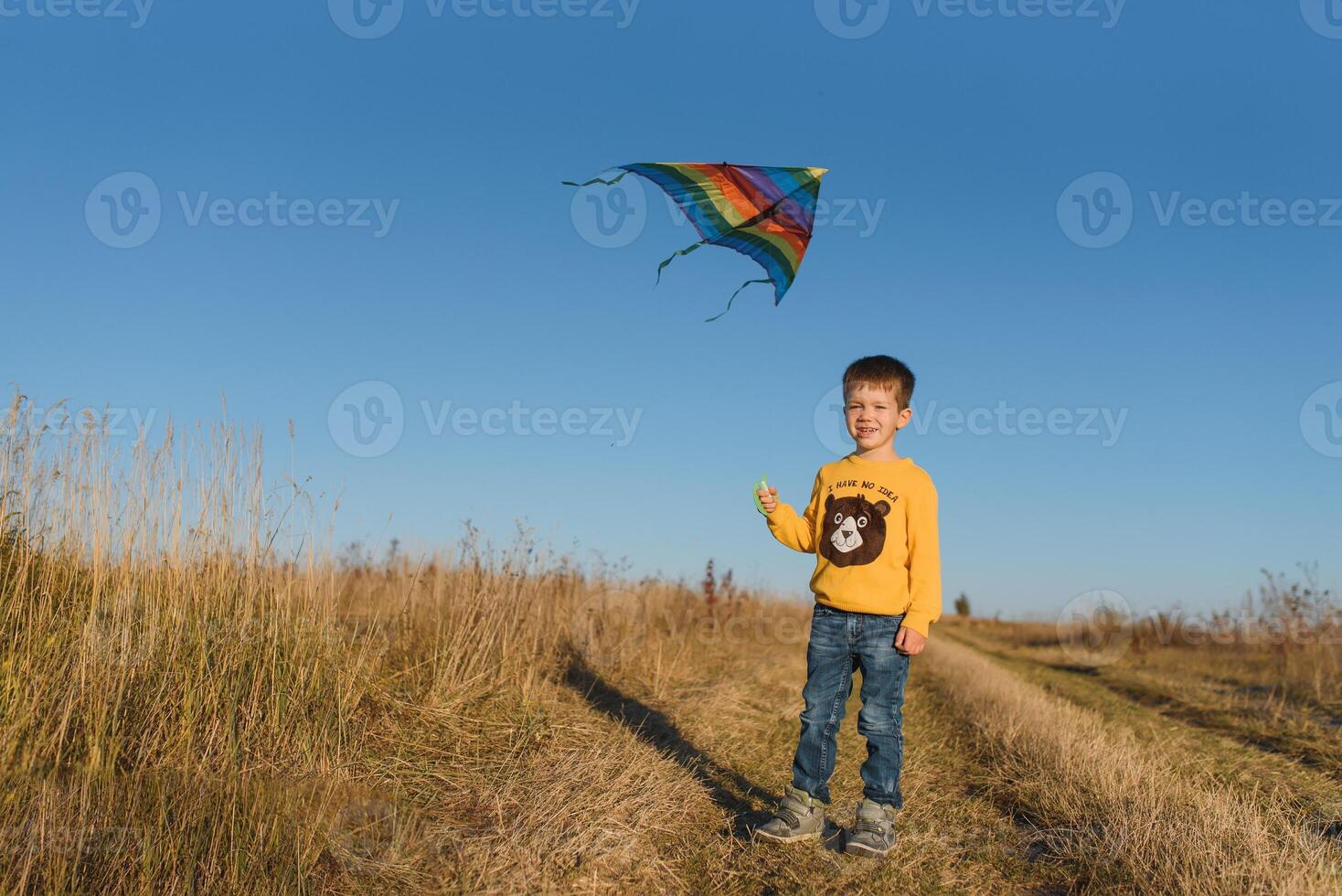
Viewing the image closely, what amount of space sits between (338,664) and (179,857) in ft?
5.01

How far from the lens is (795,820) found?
3.47 meters

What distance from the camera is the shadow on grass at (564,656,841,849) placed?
3.96 metres

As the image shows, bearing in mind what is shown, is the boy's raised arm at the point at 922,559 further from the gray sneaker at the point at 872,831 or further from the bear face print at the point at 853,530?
the gray sneaker at the point at 872,831

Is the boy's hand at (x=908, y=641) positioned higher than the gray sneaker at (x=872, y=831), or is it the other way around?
the boy's hand at (x=908, y=641)

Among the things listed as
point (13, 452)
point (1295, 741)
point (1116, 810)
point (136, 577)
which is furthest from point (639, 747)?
point (1295, 741)

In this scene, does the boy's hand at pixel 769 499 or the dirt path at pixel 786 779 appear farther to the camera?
the boy's hand at pixel 769 499

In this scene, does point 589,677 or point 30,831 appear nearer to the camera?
point 30,831

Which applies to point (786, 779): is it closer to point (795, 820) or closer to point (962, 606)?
point (795, 820)

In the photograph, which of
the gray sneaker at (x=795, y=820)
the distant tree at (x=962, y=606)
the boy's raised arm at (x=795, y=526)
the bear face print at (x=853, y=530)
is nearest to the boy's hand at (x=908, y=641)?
the bear face print at (x=853, y=530)

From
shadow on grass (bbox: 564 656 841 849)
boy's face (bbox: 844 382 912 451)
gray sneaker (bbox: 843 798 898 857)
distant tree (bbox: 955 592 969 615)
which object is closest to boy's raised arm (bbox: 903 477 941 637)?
boy's face (bbox: 844 382 912 451)

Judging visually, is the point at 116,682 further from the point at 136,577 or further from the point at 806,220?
the point at 806,220

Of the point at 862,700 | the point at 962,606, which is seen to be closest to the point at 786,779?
the point at 862,700

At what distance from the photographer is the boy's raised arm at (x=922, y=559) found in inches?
140

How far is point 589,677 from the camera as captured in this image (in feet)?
21.4
